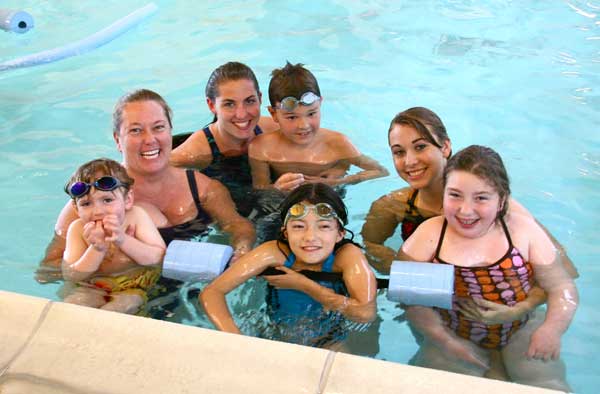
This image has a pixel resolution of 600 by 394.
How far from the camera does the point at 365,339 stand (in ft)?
11.4

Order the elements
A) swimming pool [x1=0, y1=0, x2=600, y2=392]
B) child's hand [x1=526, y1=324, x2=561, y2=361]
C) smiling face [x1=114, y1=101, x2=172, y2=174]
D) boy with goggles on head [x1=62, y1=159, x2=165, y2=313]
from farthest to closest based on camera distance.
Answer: swimming pool [x1=0, y1=0, x2=600, y2=392] < smiling face [x1=114, y1=101, x2=172, y2=174] < boy with goggles on head [x1=62, y1=159, x2=165, y2=313] < child's hand [x1=526, y1=324, x2=561, y2=361]

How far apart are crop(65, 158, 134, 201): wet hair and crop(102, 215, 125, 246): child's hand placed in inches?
8.3

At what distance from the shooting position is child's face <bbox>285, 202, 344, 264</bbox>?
3.33 meters

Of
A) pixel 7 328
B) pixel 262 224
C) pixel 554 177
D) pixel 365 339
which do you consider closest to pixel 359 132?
pixel 554 177

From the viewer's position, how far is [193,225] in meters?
4.18

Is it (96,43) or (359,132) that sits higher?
(96,43)

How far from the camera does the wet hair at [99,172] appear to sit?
11.4ft

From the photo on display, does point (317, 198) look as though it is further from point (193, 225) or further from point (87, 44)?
point (87, 44)

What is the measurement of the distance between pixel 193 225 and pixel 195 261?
2.60 feet

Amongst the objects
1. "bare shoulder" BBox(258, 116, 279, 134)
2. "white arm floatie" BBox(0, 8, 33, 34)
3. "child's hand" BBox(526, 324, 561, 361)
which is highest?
"white arm floatie" BBox(0, 8, 33, 34)

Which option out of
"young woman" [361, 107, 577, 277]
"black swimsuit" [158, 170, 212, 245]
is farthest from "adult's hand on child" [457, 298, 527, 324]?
"black swimsuit" [158, 170, 212, 245]

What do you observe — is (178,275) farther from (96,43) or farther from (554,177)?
(96,43)

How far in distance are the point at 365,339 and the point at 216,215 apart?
123 centimetres

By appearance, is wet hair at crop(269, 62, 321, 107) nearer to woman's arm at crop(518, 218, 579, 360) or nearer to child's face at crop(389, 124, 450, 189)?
child's face at crop(389, 124, 450, 189)
